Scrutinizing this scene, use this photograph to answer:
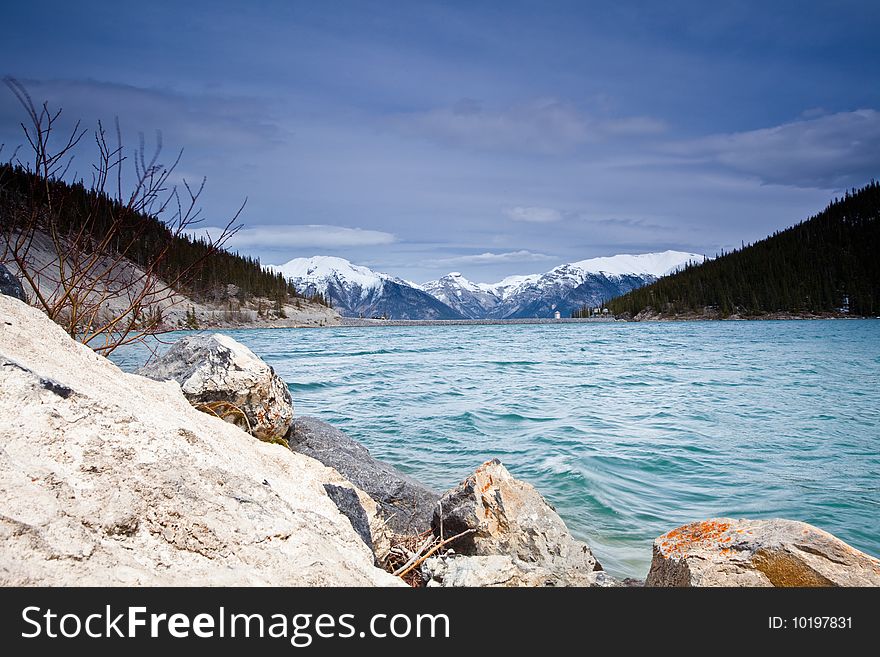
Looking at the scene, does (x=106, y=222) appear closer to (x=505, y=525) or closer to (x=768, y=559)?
(x=505, y=525)

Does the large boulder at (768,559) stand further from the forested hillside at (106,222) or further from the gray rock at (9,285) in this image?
the gray rock at (9,285)

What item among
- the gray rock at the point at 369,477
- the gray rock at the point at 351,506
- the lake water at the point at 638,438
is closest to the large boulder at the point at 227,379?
the gray rock at the point at 369,477

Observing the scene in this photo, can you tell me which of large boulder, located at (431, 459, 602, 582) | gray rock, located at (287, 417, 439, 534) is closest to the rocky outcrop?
large boulder, located at (431, 459, 602, 582)

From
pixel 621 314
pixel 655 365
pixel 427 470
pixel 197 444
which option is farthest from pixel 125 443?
pixel 621 314

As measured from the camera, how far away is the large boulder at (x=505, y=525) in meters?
4.39

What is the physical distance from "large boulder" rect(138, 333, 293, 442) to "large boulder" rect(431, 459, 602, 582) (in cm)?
287

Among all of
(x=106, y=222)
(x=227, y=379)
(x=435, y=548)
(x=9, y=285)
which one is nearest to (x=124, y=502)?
(x=435, y=548)

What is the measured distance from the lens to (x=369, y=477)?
6469 millimetres

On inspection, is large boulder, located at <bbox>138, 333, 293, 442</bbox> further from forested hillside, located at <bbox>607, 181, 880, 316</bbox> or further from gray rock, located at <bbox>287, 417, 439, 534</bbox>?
forested hillside, located at <bbox>607, 181, 880, 316</bbox>

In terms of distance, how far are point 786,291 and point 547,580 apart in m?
143

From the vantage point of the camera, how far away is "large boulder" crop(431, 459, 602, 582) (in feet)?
14.4

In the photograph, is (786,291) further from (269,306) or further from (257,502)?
(257,502)

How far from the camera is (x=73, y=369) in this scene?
8.41ft

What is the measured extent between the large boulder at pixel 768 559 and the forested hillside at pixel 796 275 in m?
138
